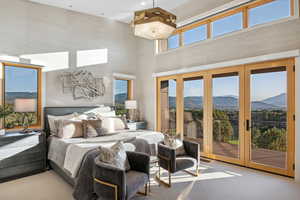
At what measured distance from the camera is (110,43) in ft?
18.8

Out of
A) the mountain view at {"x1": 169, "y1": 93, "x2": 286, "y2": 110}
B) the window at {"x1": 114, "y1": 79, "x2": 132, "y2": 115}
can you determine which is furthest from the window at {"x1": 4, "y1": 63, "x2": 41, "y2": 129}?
the mountain view at {"x1": 169, "y1": 93, "x2": 286, "y2": 110}

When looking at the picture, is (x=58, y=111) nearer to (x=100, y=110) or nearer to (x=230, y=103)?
(x=100, y=110)

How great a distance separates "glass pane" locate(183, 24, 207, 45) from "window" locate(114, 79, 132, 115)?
2398 millimetres

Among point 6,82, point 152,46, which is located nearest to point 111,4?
point 152,46

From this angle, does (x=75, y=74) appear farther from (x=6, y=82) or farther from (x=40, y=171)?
(x=40, y=171)

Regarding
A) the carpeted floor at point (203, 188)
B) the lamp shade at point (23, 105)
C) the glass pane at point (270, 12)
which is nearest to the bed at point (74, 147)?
the carpeted floor at point (203, 188)

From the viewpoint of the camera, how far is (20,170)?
3.49m

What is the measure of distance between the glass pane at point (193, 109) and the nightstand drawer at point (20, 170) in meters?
3.59

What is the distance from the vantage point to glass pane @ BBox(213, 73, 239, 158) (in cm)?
415

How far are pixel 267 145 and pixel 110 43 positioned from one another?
4918 mm

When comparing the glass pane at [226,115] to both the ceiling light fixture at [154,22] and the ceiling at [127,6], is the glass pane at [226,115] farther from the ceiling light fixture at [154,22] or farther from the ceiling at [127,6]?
the ceiling light fixture at [154,22]

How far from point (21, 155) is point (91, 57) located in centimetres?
301

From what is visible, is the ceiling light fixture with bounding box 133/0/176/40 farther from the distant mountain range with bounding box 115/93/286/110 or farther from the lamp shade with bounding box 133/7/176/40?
the distant mountain range with bounding box 115/93/286/110

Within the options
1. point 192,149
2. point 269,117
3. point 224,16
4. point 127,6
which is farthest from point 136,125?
point 224,16
